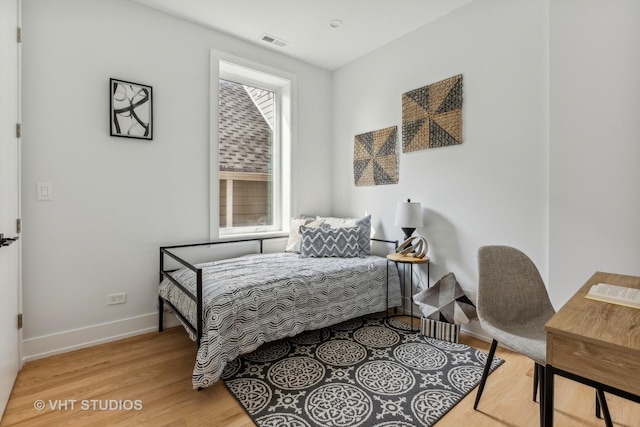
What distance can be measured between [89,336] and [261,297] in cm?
140

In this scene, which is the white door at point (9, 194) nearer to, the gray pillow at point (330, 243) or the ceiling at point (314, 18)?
the ceiling at point (314, 18)

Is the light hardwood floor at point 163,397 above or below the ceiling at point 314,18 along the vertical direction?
below

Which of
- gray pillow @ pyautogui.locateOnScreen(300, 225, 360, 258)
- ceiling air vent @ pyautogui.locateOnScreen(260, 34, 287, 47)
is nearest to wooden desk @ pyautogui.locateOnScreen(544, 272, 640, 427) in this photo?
gray pillow @ pyautogui.locateOnScreen(300, 225, 360, 258)

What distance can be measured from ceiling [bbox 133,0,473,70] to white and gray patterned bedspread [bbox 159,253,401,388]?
2.04 metres

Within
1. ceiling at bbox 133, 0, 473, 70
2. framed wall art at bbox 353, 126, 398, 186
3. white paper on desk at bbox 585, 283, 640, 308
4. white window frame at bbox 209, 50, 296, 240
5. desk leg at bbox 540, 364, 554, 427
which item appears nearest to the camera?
desk leg at bbox 540, 364, 554, 427

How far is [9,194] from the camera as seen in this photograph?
1.76m

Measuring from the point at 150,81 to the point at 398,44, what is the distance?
223cm

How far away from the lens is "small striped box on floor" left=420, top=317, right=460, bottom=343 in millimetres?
2342

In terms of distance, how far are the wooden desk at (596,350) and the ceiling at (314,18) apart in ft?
8.11

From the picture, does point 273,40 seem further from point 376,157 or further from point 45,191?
point 45,191

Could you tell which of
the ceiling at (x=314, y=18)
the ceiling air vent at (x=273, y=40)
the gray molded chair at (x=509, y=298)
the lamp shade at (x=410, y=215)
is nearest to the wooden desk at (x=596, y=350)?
the gray molded chair at (x=509, y=298)

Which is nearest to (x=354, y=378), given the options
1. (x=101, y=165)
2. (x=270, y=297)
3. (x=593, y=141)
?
(x=270, y=297)

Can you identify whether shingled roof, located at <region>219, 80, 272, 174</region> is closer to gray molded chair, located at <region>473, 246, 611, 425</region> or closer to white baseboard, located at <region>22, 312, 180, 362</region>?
white baseboard, located at <region>22, 312, 180, 362</region>

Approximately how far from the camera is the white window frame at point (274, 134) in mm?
2867
